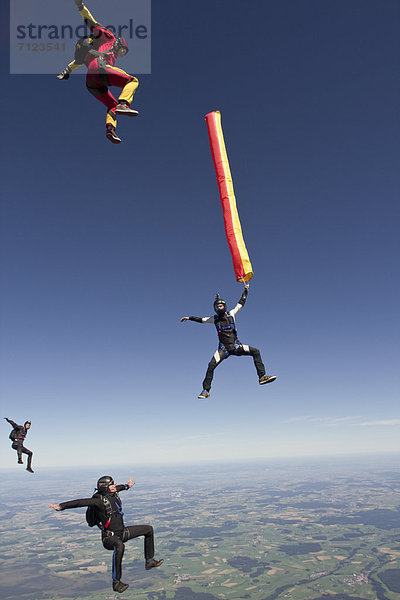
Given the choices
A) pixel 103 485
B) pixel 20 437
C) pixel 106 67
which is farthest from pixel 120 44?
pixel 20 437

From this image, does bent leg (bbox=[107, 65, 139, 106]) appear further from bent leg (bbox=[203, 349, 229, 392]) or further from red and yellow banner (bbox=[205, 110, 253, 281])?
bent leg (bbox=[203, 349, 229, 392])

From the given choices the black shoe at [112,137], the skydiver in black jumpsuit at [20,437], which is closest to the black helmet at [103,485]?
the black shoe at [112,137]

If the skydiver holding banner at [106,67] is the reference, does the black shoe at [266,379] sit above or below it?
below

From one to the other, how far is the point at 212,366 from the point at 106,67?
868cm

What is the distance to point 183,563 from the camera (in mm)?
153125

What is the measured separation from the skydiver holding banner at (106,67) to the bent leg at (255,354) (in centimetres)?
705

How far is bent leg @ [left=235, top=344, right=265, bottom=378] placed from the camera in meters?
10.8

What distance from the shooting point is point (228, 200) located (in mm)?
10438

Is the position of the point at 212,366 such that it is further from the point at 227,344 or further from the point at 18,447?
the point at 18,447

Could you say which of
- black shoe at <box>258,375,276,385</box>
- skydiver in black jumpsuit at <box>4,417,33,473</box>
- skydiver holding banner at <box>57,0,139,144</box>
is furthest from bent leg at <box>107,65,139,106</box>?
skydiver in black jumpsuit at <box>4,417,33,473</box>

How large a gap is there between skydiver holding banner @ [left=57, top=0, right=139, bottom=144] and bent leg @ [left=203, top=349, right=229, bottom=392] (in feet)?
22.4


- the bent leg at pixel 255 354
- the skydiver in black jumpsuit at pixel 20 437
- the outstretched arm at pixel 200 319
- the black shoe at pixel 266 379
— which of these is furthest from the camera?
the skydiver in black jumpsuit at pixel 20 437

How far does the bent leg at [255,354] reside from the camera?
10781 mm

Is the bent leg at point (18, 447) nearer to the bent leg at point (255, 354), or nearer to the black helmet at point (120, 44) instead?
the bent leg at point (255, 354)
